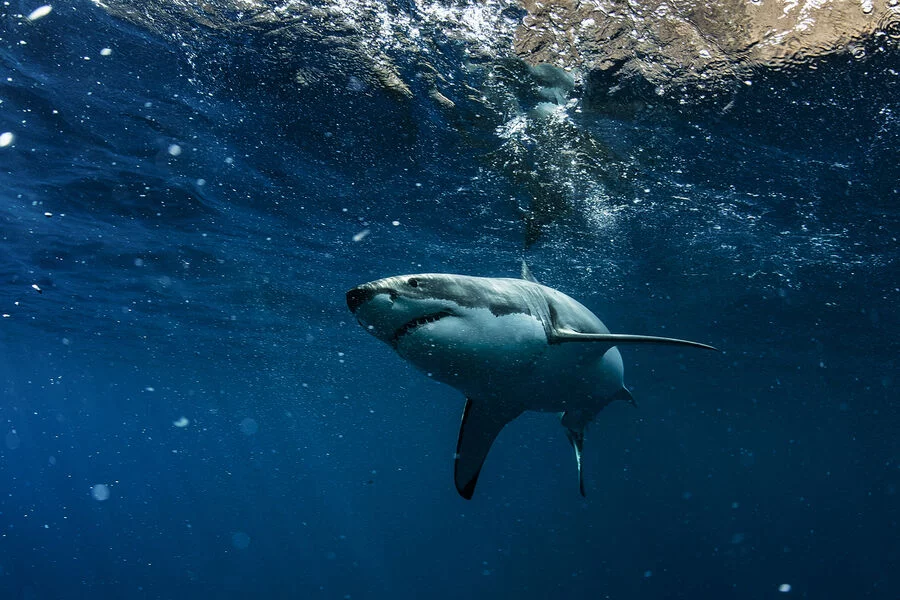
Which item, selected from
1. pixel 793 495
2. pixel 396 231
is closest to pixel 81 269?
pixel 396 231

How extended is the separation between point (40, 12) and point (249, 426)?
8601cm

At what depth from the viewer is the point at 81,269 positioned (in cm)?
1853

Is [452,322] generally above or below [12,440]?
above

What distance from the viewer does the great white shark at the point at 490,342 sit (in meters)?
2.99

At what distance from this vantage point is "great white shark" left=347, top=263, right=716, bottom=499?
299cm

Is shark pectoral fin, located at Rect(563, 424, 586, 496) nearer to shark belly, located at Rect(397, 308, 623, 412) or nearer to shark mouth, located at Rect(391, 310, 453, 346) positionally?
shark belly, located at Rect(397, 308, 623, 412)

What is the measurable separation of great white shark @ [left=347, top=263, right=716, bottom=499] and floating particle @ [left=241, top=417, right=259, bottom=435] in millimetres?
76089

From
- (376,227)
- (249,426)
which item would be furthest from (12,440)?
(376,227)

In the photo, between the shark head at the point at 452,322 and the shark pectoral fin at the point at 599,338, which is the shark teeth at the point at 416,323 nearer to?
the shark head at the point at 452,322

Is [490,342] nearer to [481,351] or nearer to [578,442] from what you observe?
[481,351]

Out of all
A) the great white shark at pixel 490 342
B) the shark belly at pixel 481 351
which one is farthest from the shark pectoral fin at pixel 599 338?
the shark belly at pixel 481 351

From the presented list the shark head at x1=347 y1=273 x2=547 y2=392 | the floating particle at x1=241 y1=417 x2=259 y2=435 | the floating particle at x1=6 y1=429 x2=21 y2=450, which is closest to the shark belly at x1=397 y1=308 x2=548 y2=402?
the shark head at x1=347 y1=273 x2=547 y2=392

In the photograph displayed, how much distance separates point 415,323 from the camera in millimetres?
3088

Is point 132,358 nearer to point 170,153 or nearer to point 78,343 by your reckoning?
point 78,343
